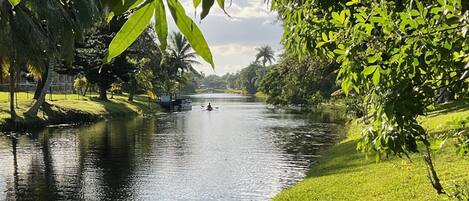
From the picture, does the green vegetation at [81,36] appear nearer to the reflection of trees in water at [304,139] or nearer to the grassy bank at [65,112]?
the grassy bank at [65,112]

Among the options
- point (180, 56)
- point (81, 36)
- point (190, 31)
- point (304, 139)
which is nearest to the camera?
point (190, 31)

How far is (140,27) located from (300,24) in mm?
3010

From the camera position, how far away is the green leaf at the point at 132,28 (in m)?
1.12

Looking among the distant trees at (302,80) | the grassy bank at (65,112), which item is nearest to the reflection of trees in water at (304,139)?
the distant trees at (302,80)

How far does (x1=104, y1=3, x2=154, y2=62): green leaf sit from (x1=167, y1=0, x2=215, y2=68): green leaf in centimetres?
6

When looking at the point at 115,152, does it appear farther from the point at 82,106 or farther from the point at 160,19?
the point at 160,19

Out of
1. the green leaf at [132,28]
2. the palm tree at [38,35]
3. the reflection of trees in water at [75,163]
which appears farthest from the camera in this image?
the palm tree at [38,35]

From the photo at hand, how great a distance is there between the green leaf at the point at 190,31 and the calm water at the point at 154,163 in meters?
12.7

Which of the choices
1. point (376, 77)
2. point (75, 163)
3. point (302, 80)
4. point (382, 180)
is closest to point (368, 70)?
point (376, 77)

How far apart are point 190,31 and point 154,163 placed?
18.7m

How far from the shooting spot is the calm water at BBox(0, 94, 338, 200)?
14508mm

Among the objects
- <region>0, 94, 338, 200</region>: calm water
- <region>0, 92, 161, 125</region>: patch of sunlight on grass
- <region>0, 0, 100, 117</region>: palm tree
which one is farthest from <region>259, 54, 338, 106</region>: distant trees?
<region>0, 92, 161, 125</region>: patch of sunlight on grass

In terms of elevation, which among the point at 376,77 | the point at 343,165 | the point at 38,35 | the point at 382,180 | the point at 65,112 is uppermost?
the point at 38,35

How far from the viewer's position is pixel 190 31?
1.12 metres
